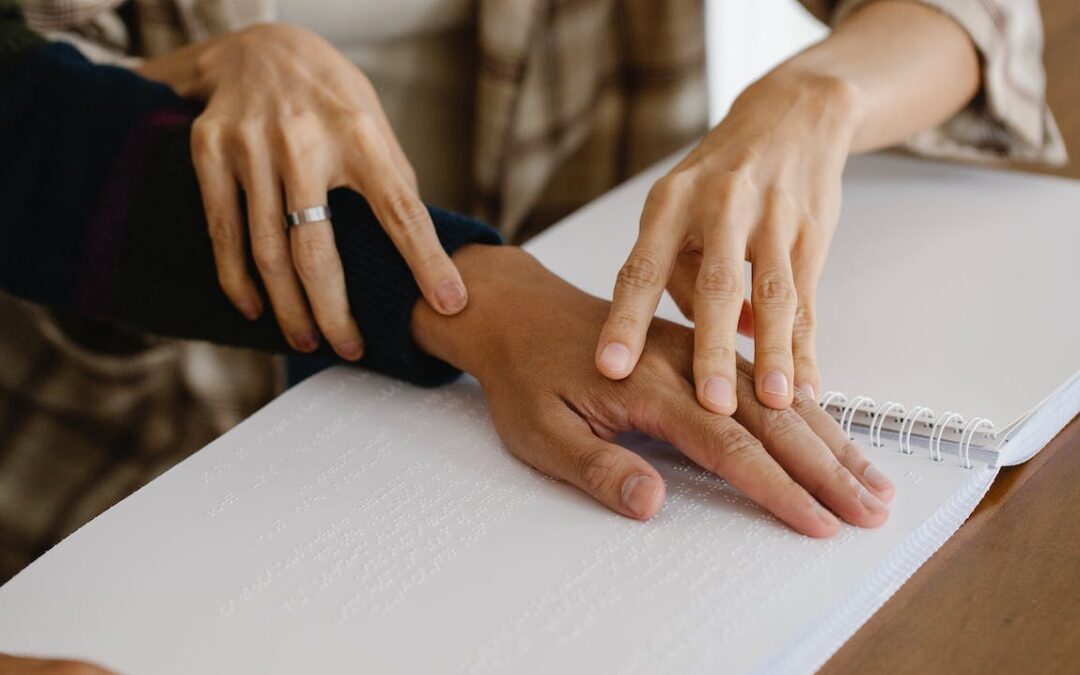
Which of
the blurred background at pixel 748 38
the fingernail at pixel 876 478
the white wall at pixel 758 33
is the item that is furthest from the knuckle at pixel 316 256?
the white wall at pixel 758 33

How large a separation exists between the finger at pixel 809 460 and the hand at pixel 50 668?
1.04 feet

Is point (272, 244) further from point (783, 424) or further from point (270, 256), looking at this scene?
point (783, 424)

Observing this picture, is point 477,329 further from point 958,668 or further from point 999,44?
point 999,44

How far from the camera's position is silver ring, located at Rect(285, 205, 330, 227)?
718mm

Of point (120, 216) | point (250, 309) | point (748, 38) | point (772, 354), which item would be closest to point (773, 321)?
point (772, 354)

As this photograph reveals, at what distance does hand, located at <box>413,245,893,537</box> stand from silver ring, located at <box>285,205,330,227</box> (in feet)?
0.27

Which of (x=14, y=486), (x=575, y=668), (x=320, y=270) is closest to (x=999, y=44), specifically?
(x=320, y=270)

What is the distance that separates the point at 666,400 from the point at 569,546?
11cm

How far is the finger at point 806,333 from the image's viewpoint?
24.2 inches

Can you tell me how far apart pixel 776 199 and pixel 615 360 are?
154 mm

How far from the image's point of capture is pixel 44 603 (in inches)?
20.5

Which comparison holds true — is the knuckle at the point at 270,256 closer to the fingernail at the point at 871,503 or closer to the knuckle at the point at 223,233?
the knuckle at the point at 223,233

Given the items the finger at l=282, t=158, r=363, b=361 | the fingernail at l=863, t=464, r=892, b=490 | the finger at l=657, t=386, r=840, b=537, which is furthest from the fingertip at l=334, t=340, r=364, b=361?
the fingernail at l=863, t=464, r=892, b=490

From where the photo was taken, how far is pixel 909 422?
59cm
